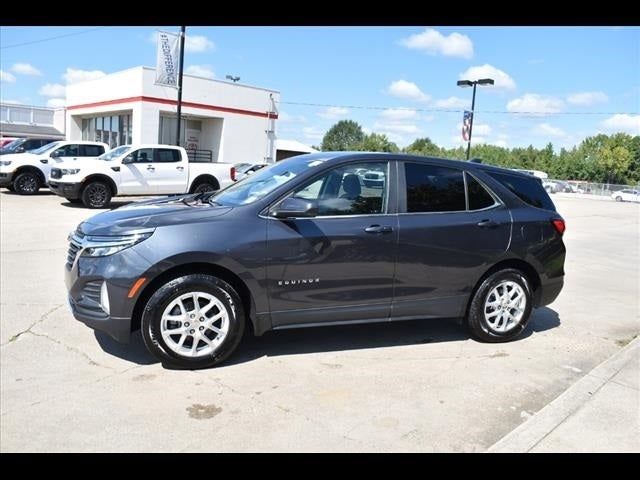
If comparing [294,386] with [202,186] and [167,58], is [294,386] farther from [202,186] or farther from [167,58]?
[167,58]

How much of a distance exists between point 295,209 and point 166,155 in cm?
1219

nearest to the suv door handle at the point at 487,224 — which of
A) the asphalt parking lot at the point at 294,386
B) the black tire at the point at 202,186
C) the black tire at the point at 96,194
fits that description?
the asphalt parking lot at the point at 294,386

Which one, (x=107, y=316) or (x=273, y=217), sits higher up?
(x=273, y=217)

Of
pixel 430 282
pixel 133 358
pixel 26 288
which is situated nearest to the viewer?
pixel 133 358

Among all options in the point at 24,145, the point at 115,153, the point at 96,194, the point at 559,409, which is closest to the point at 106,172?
the point at 96,194

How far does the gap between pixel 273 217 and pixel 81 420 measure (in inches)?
76.1

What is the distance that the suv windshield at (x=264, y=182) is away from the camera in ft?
15.0

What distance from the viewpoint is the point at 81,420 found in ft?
11.2

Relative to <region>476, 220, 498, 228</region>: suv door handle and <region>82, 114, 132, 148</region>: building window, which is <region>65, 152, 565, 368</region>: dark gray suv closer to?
<region>476, 220, 498, 228</region>: suv door handle

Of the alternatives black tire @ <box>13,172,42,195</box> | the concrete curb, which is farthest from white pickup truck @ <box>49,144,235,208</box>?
the concrete curb

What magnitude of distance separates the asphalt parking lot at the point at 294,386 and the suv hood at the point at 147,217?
1050mm

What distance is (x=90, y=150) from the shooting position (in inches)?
694

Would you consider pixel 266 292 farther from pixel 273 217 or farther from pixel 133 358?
pixel 133 358
